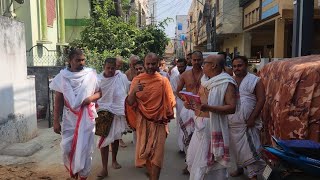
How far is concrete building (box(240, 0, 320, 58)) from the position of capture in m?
15.5

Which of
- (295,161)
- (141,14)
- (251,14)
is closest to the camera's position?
(295,161)

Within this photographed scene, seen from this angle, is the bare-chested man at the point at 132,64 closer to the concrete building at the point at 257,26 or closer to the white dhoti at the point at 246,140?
the white dhoti at the point at 246,140

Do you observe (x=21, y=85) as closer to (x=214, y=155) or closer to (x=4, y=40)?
(x=4, y=40)

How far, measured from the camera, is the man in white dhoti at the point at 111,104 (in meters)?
5.21

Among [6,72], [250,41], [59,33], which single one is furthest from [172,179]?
[250,41]

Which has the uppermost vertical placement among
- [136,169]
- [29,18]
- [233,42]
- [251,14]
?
[251,14]

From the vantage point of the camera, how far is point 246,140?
448 cm

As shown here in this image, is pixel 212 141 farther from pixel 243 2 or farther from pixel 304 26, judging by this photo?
pixel 243 2

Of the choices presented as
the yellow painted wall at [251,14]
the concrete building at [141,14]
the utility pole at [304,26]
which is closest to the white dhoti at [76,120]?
the utility pole at [304,26]

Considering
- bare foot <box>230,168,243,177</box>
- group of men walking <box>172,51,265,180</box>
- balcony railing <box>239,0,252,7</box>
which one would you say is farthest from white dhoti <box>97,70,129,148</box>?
balcony railing <box>239,0,252,7</box>

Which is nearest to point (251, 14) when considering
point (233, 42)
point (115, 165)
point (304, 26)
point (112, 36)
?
point (233, 42)

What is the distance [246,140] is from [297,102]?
960 millimetres

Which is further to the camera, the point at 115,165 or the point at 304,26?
the point at 304,26

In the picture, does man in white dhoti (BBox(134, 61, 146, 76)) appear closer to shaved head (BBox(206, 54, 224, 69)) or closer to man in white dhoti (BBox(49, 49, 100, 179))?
man in white dhoti (BBox(49, 49, 100, 179))
